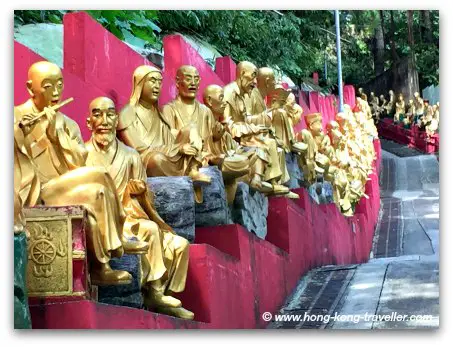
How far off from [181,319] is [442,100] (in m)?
1.72

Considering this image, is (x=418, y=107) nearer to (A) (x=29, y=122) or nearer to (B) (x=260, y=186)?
(B) (x=260, y=186)

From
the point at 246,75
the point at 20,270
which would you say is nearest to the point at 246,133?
the point at 246,75

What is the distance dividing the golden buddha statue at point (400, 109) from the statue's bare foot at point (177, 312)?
2.51m

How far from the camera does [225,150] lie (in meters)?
6.66

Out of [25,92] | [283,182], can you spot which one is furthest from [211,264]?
[283,182]

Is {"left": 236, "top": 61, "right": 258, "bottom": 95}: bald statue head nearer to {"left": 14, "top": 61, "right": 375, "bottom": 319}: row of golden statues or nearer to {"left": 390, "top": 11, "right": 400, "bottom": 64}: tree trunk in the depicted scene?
{"left": 14, "top": 61, "right": 375, "bottom": 319}: row of golden statues

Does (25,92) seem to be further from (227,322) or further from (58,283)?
(227,322)

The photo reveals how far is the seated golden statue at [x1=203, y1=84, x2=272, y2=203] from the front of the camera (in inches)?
258

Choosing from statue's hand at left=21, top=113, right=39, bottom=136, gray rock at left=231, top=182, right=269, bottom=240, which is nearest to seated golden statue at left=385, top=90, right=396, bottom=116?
gray rock at left=231, top=182, right=269, bottom=240

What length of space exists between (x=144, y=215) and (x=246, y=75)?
7.58 feet

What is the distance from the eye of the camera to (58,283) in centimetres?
462

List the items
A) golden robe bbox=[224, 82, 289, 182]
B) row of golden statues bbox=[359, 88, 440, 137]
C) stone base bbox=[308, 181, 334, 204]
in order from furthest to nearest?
stone base bbox=[308, 181, 334, 204] < golden robe bbox=[224, 82, 289, 182] < row of golden statues bbox=[359, 88, 440, 137]

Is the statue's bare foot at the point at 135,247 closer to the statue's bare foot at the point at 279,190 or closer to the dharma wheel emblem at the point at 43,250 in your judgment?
the dharma wheel emblem at the point at 43,250

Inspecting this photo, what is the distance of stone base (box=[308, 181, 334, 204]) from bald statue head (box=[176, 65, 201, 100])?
110 inches
